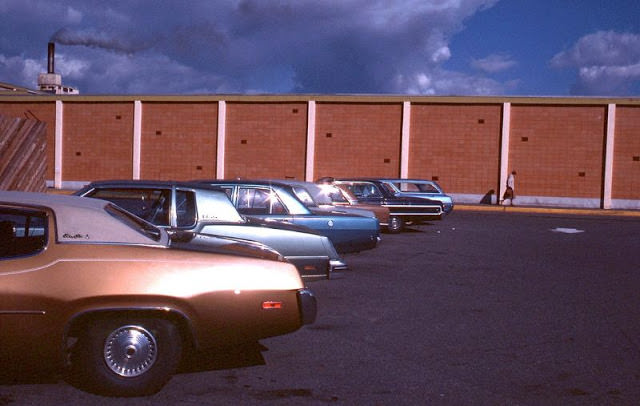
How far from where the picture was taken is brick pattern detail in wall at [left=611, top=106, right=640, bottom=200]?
30.8 m

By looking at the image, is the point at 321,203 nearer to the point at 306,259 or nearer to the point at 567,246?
the point at 306,259

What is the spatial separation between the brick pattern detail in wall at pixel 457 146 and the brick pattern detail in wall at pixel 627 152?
18.1 ft

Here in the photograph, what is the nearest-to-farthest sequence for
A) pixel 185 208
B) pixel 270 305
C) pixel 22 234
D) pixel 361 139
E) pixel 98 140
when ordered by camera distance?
pixel 270 305
pixel 22 234
pixel 185 208
pixel 361 139
pixel 98 140

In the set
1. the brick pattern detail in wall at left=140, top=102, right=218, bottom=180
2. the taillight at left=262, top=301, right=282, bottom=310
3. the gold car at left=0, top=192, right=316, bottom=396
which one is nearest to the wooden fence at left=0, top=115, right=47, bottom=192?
the gold car at left=0, top=192, right=316, bottom=396

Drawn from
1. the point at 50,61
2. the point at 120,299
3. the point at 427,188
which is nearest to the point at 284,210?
the point at 120,299

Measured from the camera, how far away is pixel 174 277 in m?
4.43

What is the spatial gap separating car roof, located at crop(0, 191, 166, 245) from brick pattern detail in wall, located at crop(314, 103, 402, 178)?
28.4 meters

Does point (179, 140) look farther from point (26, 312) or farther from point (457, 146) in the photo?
point (26, 312)

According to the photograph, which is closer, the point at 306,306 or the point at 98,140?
the point at 306,306

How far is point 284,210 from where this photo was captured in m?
9.11

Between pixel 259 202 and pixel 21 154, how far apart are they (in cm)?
525

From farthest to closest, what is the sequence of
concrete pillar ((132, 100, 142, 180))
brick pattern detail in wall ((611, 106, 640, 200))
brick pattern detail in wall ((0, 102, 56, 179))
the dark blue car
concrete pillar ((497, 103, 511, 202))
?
brick pattern detail in wall ((0, 102, 56, 179)) < concrete pillar ((132, 100, 142, 180)) < concrete pillar ((497, 103, 511, 202)) < brick pattern detail in wall ((611, 106, 640, 200)) < the dark blue car

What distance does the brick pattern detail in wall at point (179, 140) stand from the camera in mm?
33969

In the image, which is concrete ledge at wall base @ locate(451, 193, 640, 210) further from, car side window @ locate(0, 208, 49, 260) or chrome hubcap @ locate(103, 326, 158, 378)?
chrome hubcap @ locate(103, 326, 158, 378)
